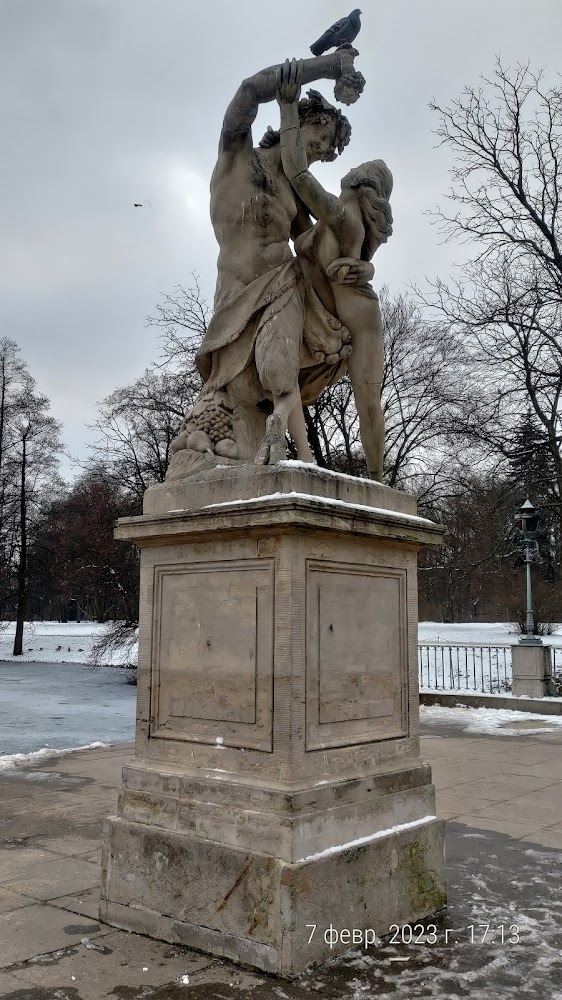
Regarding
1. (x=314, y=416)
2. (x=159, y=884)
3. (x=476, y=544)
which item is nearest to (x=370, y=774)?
(x=159, y=884)

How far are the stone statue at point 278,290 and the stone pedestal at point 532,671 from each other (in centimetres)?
1202

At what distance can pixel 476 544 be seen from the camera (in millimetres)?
25125

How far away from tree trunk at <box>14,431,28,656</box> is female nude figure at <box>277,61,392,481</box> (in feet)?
109

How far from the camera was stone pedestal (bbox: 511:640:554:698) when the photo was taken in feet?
51.2

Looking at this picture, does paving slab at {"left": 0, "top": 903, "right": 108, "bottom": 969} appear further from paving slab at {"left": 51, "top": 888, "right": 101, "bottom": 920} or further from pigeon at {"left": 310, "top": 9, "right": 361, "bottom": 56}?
pigeon at {"left": 310, "top": 9, "right": 361, "bottom": 56}

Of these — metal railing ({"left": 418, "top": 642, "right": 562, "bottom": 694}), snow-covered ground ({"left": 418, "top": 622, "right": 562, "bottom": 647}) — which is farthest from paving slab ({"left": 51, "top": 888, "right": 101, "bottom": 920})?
snow-covered ground ({"left": 418, "top": 622, "right": 562, "bottom": 647})

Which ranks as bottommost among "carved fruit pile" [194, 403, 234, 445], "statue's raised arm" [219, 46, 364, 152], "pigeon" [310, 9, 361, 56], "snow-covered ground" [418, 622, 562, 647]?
"snow-covered ground" [418, 622, 562, 647]

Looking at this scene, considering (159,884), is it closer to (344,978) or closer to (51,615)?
(344,978)

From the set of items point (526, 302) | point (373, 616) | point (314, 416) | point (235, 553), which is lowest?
point (373, 616)

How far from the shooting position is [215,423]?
4.68 m

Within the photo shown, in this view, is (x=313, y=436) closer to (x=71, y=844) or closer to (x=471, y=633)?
(x=471, y=633)

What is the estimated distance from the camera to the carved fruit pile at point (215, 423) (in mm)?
4664

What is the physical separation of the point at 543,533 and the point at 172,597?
2212 centimetres

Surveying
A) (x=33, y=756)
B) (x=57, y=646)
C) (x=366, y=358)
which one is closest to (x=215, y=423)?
(x=366, y=358)
